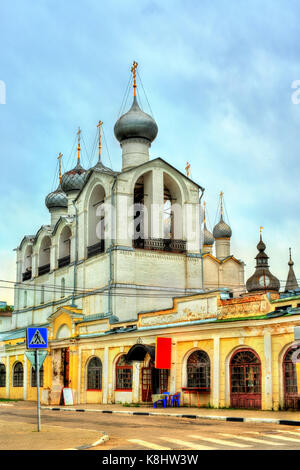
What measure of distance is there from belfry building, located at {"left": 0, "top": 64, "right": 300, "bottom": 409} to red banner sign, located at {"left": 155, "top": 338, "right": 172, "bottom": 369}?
10 cm

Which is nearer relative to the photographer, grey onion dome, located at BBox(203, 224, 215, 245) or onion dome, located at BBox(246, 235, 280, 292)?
onion dome, located at BBox(246, 235, 280, 292)

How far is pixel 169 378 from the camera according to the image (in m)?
26.7

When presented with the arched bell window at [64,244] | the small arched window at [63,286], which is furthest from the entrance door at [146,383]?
the arched bell window at [64,244]

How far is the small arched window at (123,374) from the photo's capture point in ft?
96.5

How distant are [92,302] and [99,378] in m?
8.56

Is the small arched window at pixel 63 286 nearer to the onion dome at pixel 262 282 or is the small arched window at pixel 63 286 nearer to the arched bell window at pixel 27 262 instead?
the arched bell window at pixel 27 262

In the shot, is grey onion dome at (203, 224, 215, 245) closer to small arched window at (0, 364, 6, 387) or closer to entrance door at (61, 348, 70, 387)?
small arched window at (0, 364, 6, 387)

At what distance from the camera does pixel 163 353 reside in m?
26.4

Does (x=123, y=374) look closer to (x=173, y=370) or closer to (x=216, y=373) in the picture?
(x=173, y=370)

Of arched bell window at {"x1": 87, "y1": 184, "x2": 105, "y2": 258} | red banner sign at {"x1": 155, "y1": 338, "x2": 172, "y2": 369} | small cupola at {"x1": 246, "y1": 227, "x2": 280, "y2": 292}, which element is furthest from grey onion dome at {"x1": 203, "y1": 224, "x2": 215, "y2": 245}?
red banner sign at {"x1": 155, "y1": 338, "x2": 172, "y2": 369}

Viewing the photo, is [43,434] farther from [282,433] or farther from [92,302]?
[92,302]

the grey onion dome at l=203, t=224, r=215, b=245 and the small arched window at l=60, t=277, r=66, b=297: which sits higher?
the grey onion dome at l=203, t=224, r=215, b=245

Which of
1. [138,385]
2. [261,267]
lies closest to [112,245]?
[138,385]

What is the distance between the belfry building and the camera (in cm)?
2331
